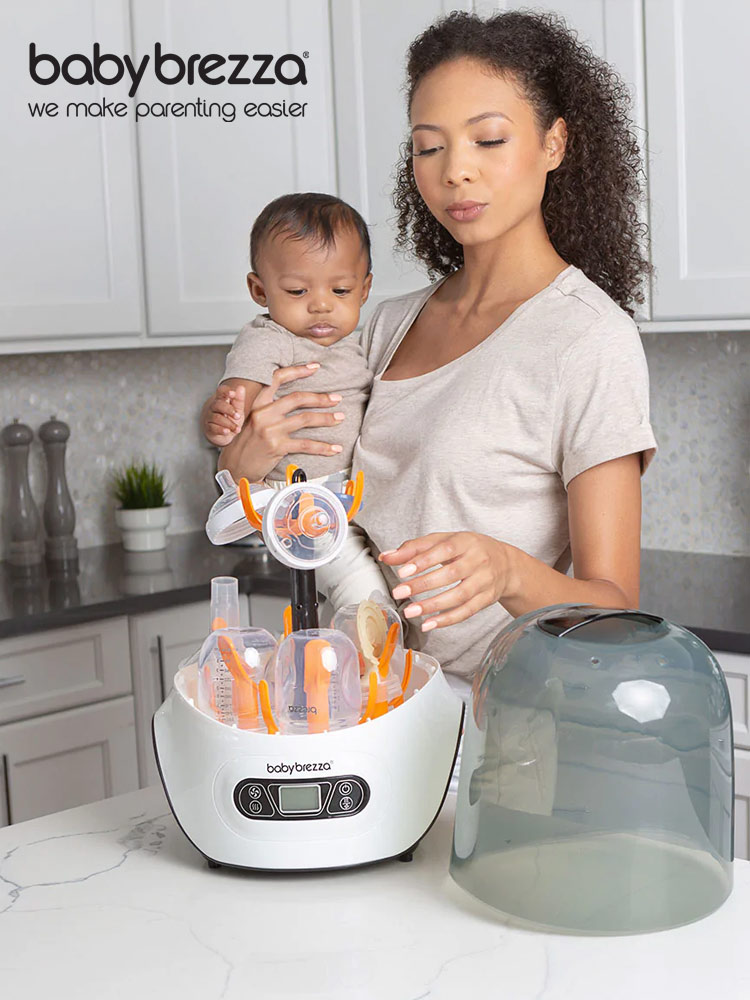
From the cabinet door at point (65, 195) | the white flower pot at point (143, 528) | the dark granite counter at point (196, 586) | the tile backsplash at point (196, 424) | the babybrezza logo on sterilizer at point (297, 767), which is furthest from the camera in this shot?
the white flower pot at point (143, 528)

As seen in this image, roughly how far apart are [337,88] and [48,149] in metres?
0.61

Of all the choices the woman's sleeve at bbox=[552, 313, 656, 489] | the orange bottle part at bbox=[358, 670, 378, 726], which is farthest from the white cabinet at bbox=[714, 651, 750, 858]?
the orange bottle part at bbox=[358, 670, 378, 726]

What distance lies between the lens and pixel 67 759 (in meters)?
2.33

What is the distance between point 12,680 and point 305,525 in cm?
144

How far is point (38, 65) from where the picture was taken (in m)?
2.38

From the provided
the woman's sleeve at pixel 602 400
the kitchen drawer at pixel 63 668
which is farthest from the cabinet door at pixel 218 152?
the woman's sleeve at pixel 602 400

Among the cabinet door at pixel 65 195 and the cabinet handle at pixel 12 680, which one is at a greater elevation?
the cabinet door at pixel 65 195

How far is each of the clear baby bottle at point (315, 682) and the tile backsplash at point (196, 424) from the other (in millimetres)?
1712

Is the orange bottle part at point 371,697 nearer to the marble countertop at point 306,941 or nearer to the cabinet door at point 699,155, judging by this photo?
the marble countertop at point 306,941

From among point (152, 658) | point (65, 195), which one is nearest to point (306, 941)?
point (152, 658)

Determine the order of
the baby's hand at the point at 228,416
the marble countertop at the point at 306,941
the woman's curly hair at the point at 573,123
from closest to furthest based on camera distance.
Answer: the marble countertop at the point at 306,941
the woman's curly hair at the point at 573,123
the baby's hand at the point at 228,416

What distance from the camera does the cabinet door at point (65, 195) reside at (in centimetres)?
237

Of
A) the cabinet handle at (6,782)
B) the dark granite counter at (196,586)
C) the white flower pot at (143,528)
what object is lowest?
the cabinet handle at (6,782)

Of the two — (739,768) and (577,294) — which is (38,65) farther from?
(739,768)
